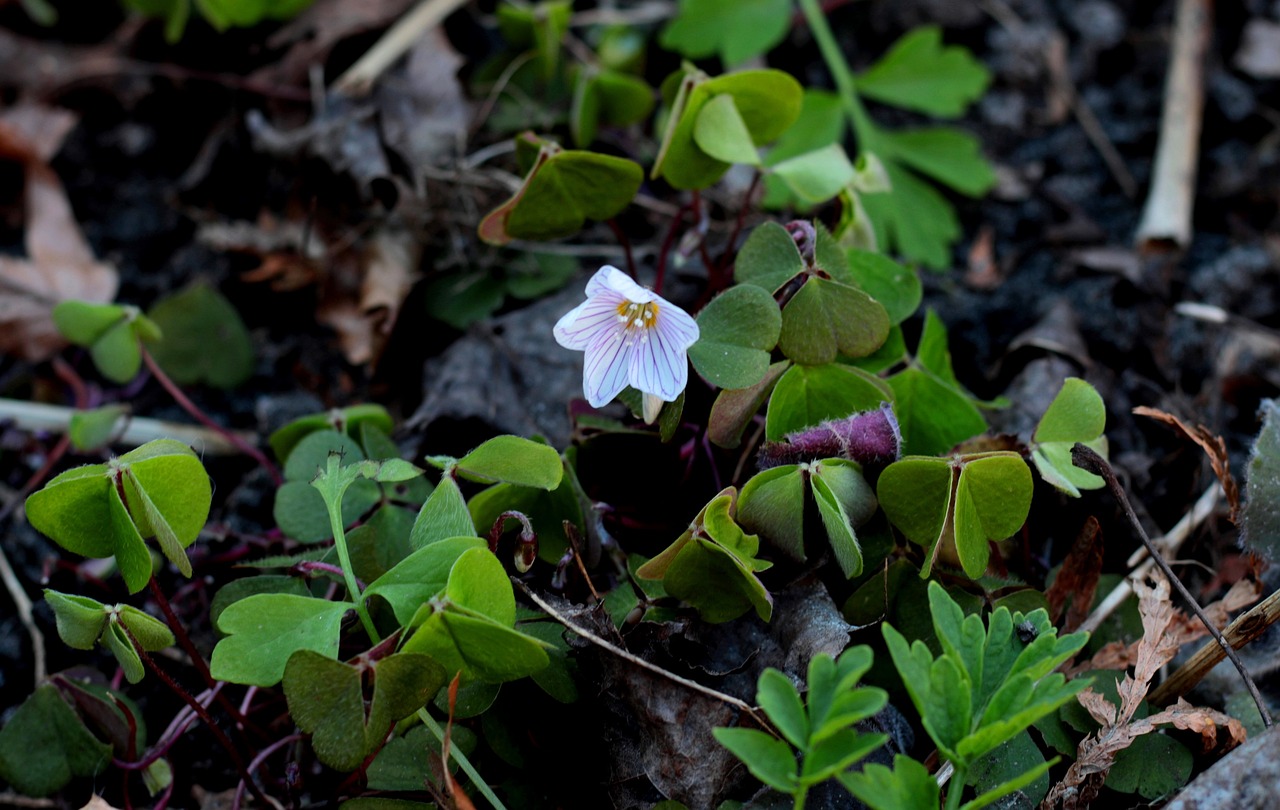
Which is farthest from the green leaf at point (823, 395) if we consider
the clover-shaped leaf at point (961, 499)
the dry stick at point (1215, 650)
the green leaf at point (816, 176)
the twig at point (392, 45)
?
the twig at point (392, 45)

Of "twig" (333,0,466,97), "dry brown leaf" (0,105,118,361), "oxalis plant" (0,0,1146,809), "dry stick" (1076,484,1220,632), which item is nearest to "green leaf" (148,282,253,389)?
"dry brown leaf" (0,105,118,361)

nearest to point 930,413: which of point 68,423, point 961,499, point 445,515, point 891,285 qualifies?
point 891,285

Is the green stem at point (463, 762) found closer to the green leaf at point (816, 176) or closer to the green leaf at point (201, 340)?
the green leaf at point (816, 176)

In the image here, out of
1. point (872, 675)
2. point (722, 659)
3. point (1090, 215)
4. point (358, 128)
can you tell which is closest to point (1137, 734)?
point (872, 675)

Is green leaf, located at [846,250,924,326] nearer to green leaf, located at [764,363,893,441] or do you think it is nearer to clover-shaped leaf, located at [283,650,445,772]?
green leaf, located at [764,363,893,441]

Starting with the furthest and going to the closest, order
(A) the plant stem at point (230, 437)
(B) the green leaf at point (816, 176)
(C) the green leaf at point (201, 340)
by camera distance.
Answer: (C) the green leaf at point (201, 340) < (A) the plant stem at point (230, 437) < (B) the green leaf at point (816, 176)
